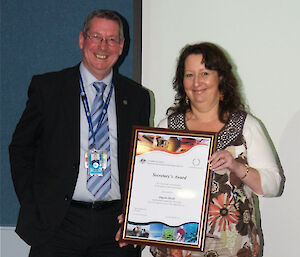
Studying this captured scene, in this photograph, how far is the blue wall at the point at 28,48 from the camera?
127 inches

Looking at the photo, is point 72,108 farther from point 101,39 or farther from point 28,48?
point 28,48

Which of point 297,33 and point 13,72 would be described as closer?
point 297,33

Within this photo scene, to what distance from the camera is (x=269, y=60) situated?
9.02 ft

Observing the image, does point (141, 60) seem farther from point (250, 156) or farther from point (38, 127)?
point (250, 156)

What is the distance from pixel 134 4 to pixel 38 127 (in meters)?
1.33

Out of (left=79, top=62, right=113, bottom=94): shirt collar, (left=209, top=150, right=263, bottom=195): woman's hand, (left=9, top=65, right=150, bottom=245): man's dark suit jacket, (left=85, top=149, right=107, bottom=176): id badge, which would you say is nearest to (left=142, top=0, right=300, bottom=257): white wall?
(left=79, top=62, right=113, bottom=94): shirt collar

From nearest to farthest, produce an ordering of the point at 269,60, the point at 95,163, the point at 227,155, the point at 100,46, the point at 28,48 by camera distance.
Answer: the point at 227,155 → the point at 95,163 → the point at 100,46 → the point at 269,60 → the point at 28,48

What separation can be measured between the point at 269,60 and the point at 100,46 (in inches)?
48.9

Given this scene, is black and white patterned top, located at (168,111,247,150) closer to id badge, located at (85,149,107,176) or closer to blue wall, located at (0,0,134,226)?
id badge, located at (85,149,107,176)

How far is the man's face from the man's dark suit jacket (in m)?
0.14

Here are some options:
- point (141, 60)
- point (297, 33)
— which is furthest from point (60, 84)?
point (297, 33)

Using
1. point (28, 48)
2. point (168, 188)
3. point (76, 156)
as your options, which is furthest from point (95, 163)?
point (28, 48)

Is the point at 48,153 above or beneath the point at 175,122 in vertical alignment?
beneath

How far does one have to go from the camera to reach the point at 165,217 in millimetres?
1907
